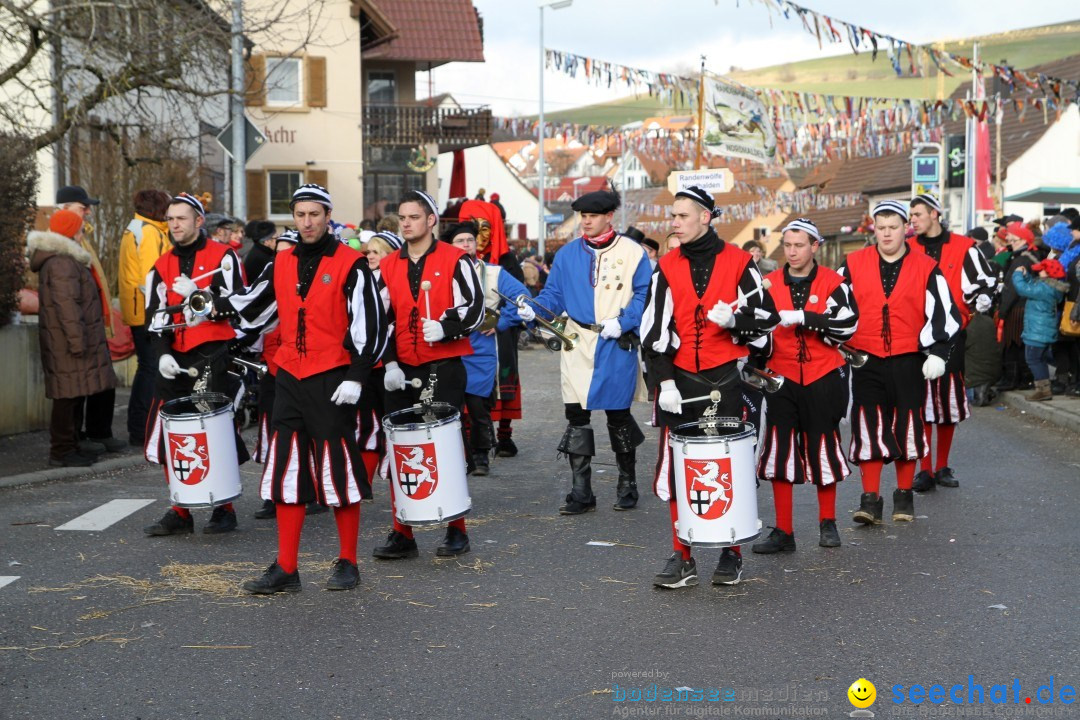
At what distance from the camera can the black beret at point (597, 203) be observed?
29.2ft

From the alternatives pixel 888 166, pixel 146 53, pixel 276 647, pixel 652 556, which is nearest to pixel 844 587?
pixel 652 556

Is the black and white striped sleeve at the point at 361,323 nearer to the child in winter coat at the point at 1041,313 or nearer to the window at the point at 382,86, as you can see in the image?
the child in winter coat at the point at 1041,313

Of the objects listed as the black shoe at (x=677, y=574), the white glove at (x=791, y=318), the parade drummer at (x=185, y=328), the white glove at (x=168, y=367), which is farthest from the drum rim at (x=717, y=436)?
the white glove at (x=168, y=367)

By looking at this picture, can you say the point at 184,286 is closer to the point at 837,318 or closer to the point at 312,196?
the point at 312,196

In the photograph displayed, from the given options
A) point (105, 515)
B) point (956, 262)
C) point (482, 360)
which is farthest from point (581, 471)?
point (956, 262)

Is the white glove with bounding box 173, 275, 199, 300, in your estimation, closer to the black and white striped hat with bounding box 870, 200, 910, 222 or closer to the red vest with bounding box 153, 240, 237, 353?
the red vest with bounding box 153, 240, 237, 353

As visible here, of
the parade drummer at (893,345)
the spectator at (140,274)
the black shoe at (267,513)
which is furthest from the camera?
the spectator at (140,274)

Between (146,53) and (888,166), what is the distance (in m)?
48.6

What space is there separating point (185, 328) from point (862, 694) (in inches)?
191

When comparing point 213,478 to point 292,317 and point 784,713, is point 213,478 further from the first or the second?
point 784,713

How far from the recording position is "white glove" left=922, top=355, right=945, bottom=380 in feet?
27.1

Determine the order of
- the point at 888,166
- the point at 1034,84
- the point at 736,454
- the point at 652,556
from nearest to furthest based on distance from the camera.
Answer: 1. the point at 736,454
2. the point at 652,556
3. the point at 1034,84
4. the point at 888,166

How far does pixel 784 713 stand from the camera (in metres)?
4.82

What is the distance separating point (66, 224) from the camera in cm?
1091
